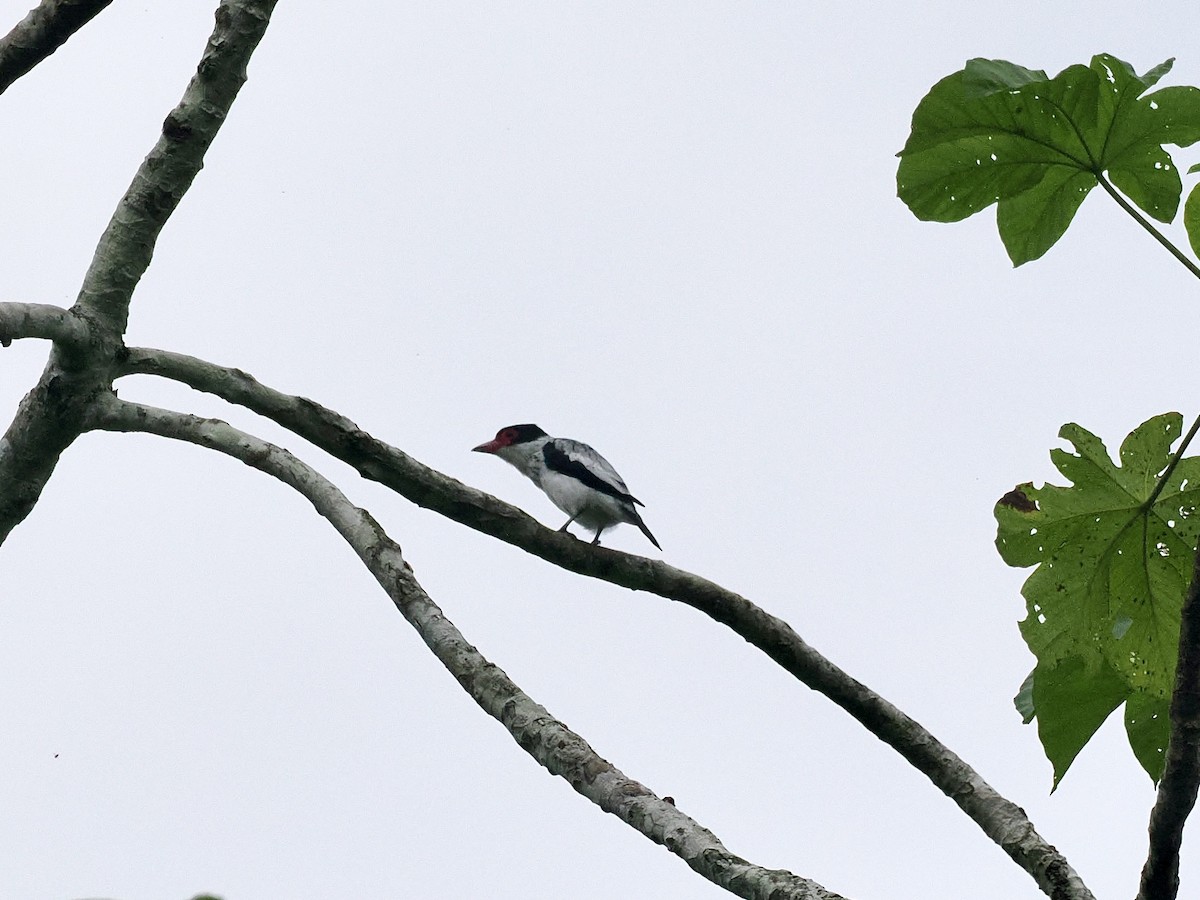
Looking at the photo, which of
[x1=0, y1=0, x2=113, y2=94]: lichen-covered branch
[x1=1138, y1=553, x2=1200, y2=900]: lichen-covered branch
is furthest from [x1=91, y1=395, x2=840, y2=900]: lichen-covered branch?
[x1=0, y1=0, x2=113, y2=94]: lichen-covered branch

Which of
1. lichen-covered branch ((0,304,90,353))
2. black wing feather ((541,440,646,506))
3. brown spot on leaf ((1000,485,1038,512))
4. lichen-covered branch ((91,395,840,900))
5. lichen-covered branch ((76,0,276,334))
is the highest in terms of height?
black wing feather ((541,440,646,506))

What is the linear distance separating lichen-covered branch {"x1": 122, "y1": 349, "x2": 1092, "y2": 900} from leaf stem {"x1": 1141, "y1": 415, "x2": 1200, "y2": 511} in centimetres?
95

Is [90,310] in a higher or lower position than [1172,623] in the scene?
higher

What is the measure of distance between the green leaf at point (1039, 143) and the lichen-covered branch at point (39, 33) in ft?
8.02

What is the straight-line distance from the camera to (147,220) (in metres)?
4.04

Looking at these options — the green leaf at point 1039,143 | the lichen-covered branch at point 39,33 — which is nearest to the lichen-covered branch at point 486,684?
the lichen-covered branch at point 39,33

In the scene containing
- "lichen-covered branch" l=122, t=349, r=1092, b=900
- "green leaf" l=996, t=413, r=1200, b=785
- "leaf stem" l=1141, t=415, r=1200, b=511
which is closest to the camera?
"leaf stem" l=1141, t=415, r=1200, b=511

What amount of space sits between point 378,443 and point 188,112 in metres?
1.21

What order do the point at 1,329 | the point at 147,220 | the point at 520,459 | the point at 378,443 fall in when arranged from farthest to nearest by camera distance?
the point at 520,459
the point at 147,220
the point at 378,443
the point at 1,329

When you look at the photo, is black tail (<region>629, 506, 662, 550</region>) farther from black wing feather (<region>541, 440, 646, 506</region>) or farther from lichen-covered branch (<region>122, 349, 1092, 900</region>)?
lichen-covered branch (<region>122, 349, 1092, 900</region>)

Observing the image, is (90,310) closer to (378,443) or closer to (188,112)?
(188,112)

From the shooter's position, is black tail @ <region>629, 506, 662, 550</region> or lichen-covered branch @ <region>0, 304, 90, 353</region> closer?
lichen-covered branch @ <region>0, 304, 90, 353</region>

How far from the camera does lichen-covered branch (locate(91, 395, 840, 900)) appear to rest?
286 centimetres

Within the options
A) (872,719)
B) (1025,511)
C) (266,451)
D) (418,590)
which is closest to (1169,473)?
(1025,511)
